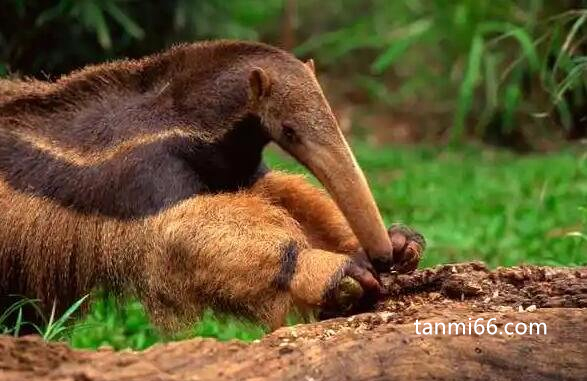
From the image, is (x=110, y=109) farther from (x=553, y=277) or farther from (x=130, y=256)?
(x=553, y=277)

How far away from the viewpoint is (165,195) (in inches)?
198

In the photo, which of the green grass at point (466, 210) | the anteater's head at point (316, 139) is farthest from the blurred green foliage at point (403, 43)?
the anteater's head at point (316, 139)

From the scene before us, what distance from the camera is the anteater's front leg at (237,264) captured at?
476 centimetres

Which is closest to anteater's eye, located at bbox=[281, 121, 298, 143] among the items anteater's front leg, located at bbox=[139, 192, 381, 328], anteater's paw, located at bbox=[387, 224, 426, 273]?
anteater's front leg, located at bbox=[139, 192, 381, 328]

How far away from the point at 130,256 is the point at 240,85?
860mm

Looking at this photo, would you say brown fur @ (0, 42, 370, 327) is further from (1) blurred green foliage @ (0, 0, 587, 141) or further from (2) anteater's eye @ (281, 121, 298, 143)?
(1) blurred green foliage @ (0, 0, 587, 141)

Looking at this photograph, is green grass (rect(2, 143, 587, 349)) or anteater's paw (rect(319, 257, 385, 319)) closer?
anteater's paw (rect(319, 257, 385, 319))

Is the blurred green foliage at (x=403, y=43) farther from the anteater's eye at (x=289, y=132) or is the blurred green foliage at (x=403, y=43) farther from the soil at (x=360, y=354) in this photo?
the soil at (x=360, y=354)

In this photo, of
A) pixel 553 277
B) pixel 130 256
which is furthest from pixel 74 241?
pixel 553 277

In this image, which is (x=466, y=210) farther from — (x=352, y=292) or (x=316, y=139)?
(x=352, y=292)

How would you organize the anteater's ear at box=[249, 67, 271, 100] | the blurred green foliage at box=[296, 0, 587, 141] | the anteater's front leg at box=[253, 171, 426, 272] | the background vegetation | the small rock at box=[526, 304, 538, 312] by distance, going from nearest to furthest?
the small rock at box=[526, 304, 538, 312] → the anteater's ear at box=[249, 67, 271, 100] → the anteater's front leg at box=[253, 171, 426, 272] → the background vegetation → the blurred green foliage at box=[296, 0, 587, 141]

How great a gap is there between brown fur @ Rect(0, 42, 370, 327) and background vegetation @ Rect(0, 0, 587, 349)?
30.7 inches

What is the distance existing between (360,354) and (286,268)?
1.25 m

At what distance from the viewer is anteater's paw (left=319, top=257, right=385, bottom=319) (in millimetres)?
4664
